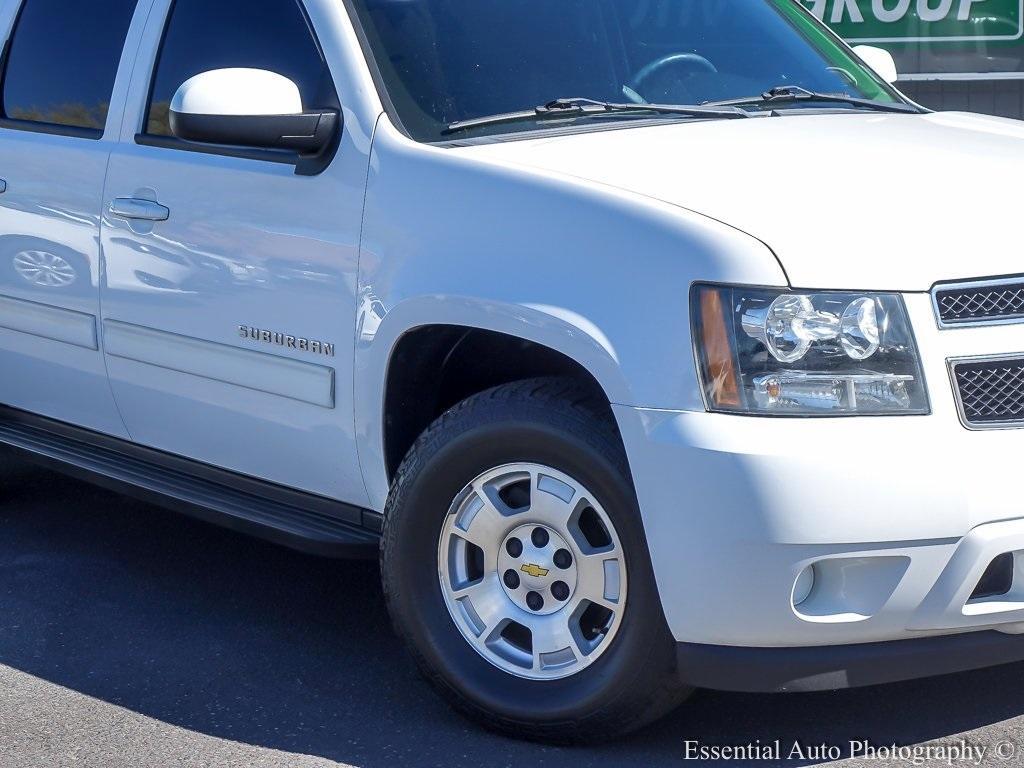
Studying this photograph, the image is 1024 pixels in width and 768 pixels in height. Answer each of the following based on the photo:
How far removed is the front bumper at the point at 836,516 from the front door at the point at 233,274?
3.22ft

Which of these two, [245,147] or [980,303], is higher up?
[245,147]

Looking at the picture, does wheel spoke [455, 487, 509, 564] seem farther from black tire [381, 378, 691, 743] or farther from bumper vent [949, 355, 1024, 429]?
bumper vent [949, 355, 1024, 429]

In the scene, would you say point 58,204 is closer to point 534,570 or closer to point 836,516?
point 534,570

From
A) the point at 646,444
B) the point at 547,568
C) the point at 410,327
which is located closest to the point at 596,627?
the point at 547,568

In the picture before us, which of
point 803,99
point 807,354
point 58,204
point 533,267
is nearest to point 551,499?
point 533,267

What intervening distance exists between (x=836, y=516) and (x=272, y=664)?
1768 mm

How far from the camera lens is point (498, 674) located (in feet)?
11.4

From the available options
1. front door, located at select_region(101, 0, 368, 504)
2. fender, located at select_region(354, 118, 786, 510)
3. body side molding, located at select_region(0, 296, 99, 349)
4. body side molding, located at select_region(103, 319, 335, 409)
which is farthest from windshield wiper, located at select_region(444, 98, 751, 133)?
body side molding, located at select_region(0, 296, 99, 349)

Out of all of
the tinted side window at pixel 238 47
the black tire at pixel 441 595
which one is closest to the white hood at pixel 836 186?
the black tire at pixel 441 595

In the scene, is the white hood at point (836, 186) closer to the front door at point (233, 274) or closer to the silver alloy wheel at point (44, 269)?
the front door at point (233, 274)

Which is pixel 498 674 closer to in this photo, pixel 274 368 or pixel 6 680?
pixel 274 368

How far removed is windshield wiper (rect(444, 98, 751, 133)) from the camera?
374 cm

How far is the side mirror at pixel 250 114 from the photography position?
12.1ft

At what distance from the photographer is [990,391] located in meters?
2.96
